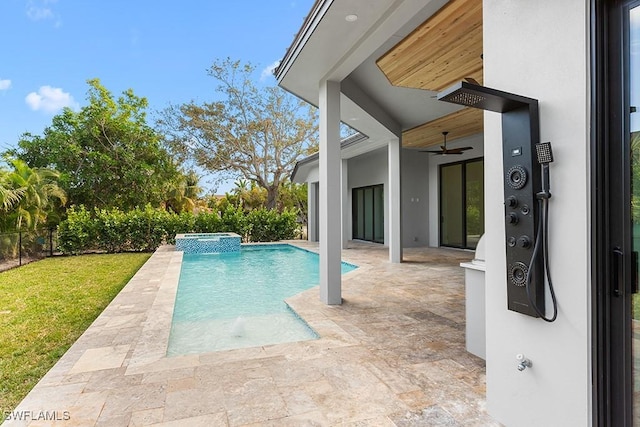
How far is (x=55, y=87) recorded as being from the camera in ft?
99.0

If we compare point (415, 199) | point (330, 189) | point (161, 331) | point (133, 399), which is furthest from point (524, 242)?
point (415, 199)

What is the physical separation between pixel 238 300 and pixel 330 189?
2.64 metres

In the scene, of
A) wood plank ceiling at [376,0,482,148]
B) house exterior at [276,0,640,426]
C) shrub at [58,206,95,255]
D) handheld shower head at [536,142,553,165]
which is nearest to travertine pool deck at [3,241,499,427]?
house exterior at [276,0,640,426]

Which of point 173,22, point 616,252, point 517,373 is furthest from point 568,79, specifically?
point 173,22

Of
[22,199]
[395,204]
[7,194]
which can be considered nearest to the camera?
[7,194]

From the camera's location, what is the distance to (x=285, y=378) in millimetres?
2953

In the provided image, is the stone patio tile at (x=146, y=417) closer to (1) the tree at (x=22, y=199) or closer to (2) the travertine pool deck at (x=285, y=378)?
(2) the travertine pool deck at (x=285, y=378)

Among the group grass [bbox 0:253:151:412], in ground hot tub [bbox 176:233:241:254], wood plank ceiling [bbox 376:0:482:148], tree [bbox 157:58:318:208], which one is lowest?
grass [bbox 0:253:151:412]

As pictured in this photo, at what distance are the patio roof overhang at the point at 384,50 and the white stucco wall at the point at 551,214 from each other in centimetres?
140

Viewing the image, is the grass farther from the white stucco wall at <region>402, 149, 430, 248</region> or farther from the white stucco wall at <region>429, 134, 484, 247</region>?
the white stucco wall at <region>429, 134, 484, 247</region>

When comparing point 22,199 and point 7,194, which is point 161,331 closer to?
point 7,194

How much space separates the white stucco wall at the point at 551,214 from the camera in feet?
6.09

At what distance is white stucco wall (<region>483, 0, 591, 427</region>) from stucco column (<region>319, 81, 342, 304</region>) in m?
3.01

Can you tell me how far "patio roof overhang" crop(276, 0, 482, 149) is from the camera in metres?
3.55
